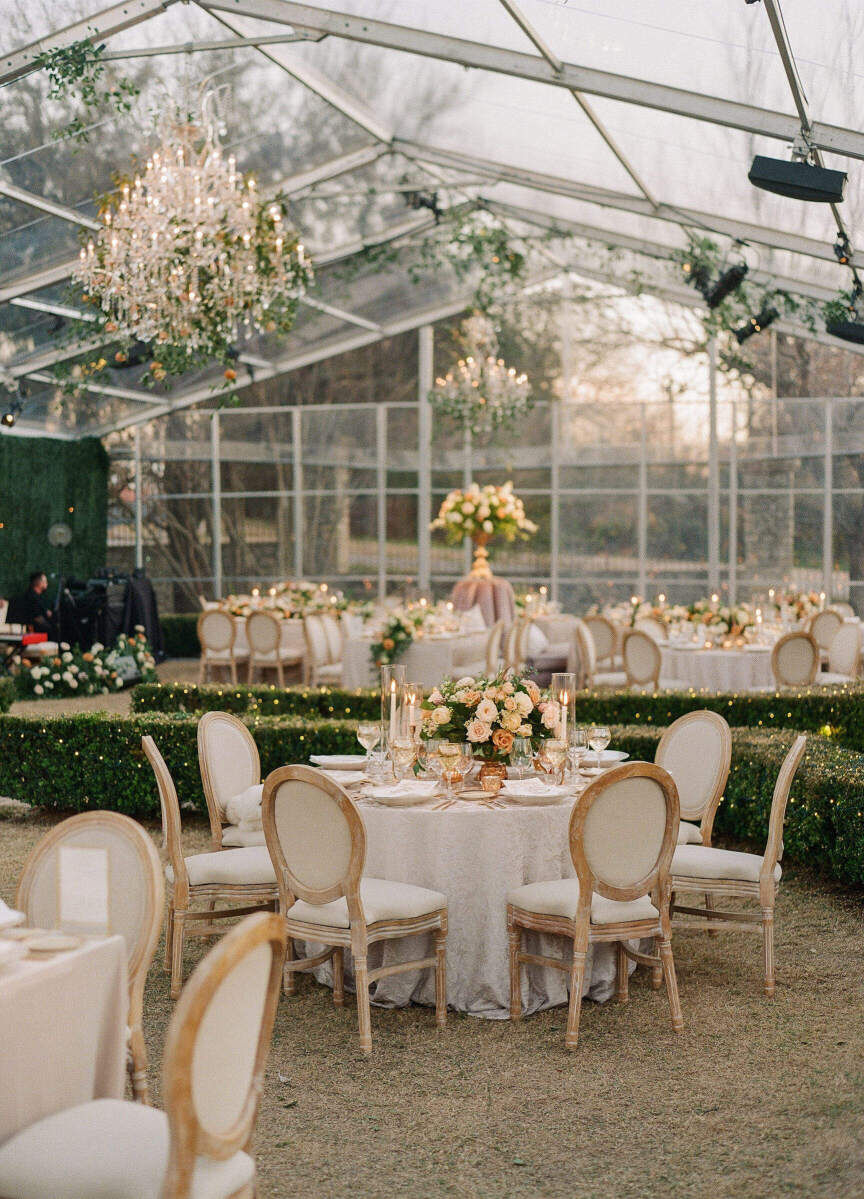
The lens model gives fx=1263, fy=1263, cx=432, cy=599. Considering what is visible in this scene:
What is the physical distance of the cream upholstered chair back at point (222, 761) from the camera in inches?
208

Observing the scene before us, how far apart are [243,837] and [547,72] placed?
5.37m

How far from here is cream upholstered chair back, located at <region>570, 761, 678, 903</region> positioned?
4.15m

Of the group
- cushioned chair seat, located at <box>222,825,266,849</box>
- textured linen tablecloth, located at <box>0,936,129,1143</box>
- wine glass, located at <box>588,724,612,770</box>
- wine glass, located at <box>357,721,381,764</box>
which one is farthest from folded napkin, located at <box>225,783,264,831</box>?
textured linen tablecloth, located at <box>0,936,129,1143</box>

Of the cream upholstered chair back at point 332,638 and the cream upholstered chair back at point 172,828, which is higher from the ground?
the cream upholstered chair back at point 332,638

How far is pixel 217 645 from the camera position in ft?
44.1

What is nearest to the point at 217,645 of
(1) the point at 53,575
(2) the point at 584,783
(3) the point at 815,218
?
(1) the point at 53,575

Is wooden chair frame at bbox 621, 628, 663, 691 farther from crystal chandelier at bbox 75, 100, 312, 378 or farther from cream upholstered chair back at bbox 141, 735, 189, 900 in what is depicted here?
cream upholstered chair back at bbox 141, 735, 189, 900

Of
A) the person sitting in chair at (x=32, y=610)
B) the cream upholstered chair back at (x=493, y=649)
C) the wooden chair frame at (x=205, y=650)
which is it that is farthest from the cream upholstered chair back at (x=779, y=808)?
the person sitting in chair at (x=32, y=610)

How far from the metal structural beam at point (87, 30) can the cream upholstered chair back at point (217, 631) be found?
20.0 ft

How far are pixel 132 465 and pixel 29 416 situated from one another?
2268 millimetres

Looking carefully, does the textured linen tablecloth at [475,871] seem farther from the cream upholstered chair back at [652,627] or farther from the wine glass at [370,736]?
the cream upholstered chair back at [652,627]

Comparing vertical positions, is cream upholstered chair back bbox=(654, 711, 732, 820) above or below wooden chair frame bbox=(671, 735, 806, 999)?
above

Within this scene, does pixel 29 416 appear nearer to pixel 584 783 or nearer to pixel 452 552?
pixel 452 552

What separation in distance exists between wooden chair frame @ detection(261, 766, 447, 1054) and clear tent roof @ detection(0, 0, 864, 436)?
4.54m
